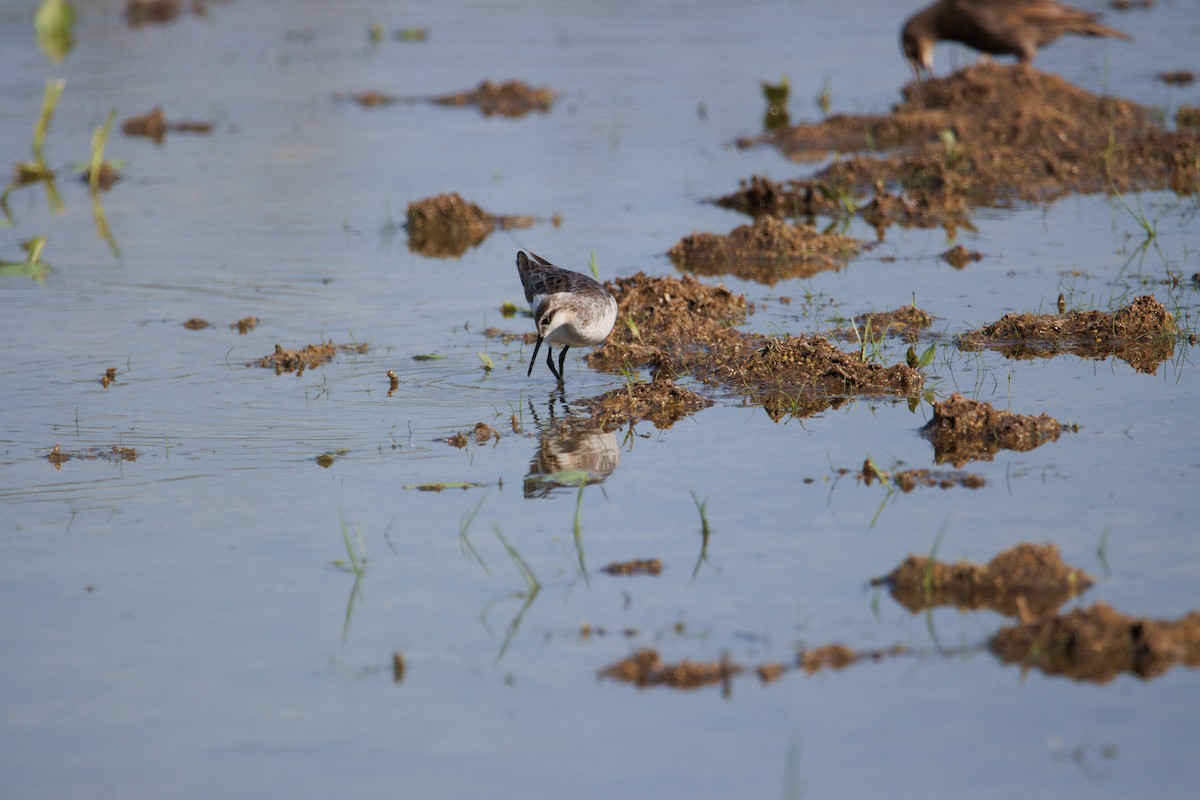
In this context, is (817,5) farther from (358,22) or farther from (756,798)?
(756,798)

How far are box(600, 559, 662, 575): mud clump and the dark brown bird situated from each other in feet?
43.2

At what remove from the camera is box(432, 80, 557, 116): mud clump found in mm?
18594

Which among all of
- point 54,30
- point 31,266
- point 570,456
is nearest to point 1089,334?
point 570,456

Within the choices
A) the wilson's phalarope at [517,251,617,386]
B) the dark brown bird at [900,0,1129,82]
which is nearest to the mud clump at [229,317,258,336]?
the wilson's phalarope at [517,251,617,386]

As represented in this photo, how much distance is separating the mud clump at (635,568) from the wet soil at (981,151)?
6944 mm

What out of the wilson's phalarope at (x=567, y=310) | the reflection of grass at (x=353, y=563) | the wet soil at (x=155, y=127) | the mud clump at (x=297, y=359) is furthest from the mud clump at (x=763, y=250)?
the wet soil at (x=155, y=127)

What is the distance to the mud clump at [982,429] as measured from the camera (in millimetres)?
6859

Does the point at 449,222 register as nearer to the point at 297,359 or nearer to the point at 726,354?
the point at 297,359

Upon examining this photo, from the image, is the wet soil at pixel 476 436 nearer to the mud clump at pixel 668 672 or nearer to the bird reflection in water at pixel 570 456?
the bird reflection in water at pixel 570 456

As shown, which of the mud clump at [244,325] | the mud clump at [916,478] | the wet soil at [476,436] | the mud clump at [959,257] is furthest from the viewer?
the mud clump at [959,257]

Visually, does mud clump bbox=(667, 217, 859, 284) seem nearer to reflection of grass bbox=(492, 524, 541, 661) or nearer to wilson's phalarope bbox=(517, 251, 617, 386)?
wilson's phalarope bbox=(517, 251, 617, 386)

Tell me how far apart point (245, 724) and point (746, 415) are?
12.1 ft

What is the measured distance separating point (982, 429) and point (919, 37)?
1165cm

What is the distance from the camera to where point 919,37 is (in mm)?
17453
